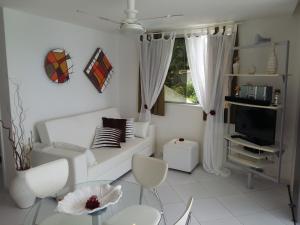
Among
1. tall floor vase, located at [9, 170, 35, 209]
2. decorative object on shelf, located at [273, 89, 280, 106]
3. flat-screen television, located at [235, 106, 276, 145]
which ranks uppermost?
decorative object on shelf, located at [273, 89, 280, 106]

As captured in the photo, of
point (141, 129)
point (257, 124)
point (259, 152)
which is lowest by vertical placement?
point (259, 152)

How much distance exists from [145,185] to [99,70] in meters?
2.51

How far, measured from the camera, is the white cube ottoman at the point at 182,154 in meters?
3.74

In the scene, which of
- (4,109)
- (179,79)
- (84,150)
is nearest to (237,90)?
(179,79)

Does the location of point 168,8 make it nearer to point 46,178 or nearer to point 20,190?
point 46,178

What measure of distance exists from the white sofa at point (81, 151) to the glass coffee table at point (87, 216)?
41cm

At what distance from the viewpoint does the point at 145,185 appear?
241 centimetres

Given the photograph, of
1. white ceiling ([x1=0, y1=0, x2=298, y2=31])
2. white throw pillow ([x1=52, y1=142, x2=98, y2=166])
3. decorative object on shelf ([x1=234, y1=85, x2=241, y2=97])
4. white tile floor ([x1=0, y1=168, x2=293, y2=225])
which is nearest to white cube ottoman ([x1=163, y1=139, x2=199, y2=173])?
white tile floor ([x1=0, y1=168, x2=293, y2=225])

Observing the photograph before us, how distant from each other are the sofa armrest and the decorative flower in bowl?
730 mm

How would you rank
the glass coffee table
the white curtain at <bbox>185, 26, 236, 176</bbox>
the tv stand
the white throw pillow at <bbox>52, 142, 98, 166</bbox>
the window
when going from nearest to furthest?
the glass coffee table < the white throw pillow at <bbox>52, 142, 98, 166</bbox> < the tv stand < the white curtain at <bbox>185, 26, 236, 176</bbox> < the window

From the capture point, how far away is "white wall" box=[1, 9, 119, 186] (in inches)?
116

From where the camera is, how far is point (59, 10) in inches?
115

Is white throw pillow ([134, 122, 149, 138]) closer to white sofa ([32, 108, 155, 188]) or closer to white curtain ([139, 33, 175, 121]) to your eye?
white sofa ([32, 108, 155, 188])

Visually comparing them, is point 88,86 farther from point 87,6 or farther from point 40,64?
point 87,6
